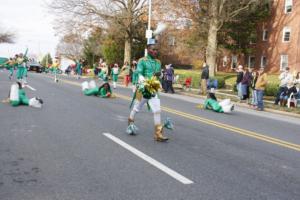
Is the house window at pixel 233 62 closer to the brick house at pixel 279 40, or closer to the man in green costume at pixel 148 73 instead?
the brick house at pixel 279 40

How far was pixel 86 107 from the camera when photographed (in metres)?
14.0

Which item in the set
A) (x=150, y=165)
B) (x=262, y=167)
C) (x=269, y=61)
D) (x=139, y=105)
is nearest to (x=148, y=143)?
(x=139, y=105)

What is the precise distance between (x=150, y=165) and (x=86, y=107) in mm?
7823

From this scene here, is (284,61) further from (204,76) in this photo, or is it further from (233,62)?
(204,76)

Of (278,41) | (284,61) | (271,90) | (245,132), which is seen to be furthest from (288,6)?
(245,132)

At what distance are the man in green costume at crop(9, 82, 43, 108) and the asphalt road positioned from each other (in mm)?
1731

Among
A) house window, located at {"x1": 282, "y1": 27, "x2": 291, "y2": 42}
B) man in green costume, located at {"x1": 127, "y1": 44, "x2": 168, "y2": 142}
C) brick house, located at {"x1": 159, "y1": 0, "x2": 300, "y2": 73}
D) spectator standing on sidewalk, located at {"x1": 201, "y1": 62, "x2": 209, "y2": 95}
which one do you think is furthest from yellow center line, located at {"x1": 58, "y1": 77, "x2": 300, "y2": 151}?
house window, located at {"x1": 282, "y1": 27, "x2": 291, "y2": 42}

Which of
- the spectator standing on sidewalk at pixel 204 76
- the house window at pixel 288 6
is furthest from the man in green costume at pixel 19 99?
the house window at pixel 288 6

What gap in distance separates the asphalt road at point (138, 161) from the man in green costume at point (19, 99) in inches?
68.1

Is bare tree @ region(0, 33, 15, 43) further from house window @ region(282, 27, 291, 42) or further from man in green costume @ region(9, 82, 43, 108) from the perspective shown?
man in green costume @ region(9, 82, 43, 108)

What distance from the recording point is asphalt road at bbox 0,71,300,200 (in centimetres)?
526

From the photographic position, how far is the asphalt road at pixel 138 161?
5.26 m

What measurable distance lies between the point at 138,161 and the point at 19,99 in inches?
309

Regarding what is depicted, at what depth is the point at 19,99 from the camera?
44.1ft
